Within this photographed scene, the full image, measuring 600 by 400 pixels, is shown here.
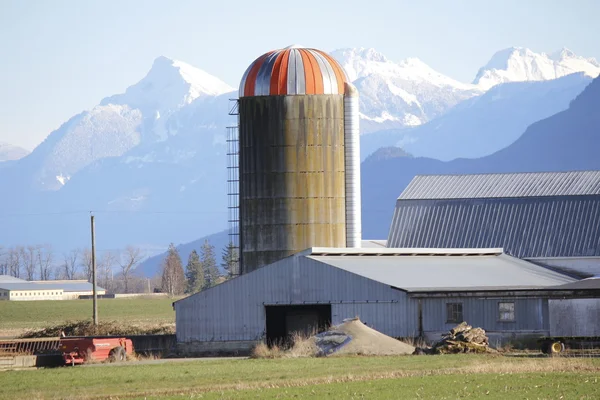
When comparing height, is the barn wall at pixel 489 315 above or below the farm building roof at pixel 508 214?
below

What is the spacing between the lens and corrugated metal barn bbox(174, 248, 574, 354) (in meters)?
49.8

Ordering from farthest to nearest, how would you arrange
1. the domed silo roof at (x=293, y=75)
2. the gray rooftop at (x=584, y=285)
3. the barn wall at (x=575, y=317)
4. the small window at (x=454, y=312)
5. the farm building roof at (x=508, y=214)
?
the farm building roof at (x=508, y=214), the domed silo roof at (x=293, y=75), the small window at (x=454, y=312), the gray rooftop at (x=584, y=285), the barn wall at (x=575, y=317)

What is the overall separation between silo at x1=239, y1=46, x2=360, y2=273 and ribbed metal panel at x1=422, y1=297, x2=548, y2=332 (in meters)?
10.8

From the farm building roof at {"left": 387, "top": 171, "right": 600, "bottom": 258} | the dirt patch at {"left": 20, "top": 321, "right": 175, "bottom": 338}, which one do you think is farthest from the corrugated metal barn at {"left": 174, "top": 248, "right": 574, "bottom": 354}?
the dirt patch at {"left": 20, "top": 321, "right": 175, "bottom": 338}

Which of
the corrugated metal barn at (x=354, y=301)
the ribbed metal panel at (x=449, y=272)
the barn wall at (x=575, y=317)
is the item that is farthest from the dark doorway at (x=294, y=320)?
the barn wall at (x=575, y=317)

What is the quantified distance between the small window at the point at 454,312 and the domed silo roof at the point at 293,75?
558 inches

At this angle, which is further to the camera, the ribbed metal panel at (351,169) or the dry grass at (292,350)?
the ribbed metal panel at (351,169)

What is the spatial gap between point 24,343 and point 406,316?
1538cm

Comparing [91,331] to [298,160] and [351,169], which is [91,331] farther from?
[351,169]

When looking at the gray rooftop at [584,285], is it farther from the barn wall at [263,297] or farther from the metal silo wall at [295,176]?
the metal silo wall at [295,176]

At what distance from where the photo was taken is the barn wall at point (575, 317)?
45.9m

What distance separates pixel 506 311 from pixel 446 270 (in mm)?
5488

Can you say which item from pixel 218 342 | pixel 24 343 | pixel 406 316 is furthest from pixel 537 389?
pixel 24 343

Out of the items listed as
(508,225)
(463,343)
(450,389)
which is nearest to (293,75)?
(508,225)
